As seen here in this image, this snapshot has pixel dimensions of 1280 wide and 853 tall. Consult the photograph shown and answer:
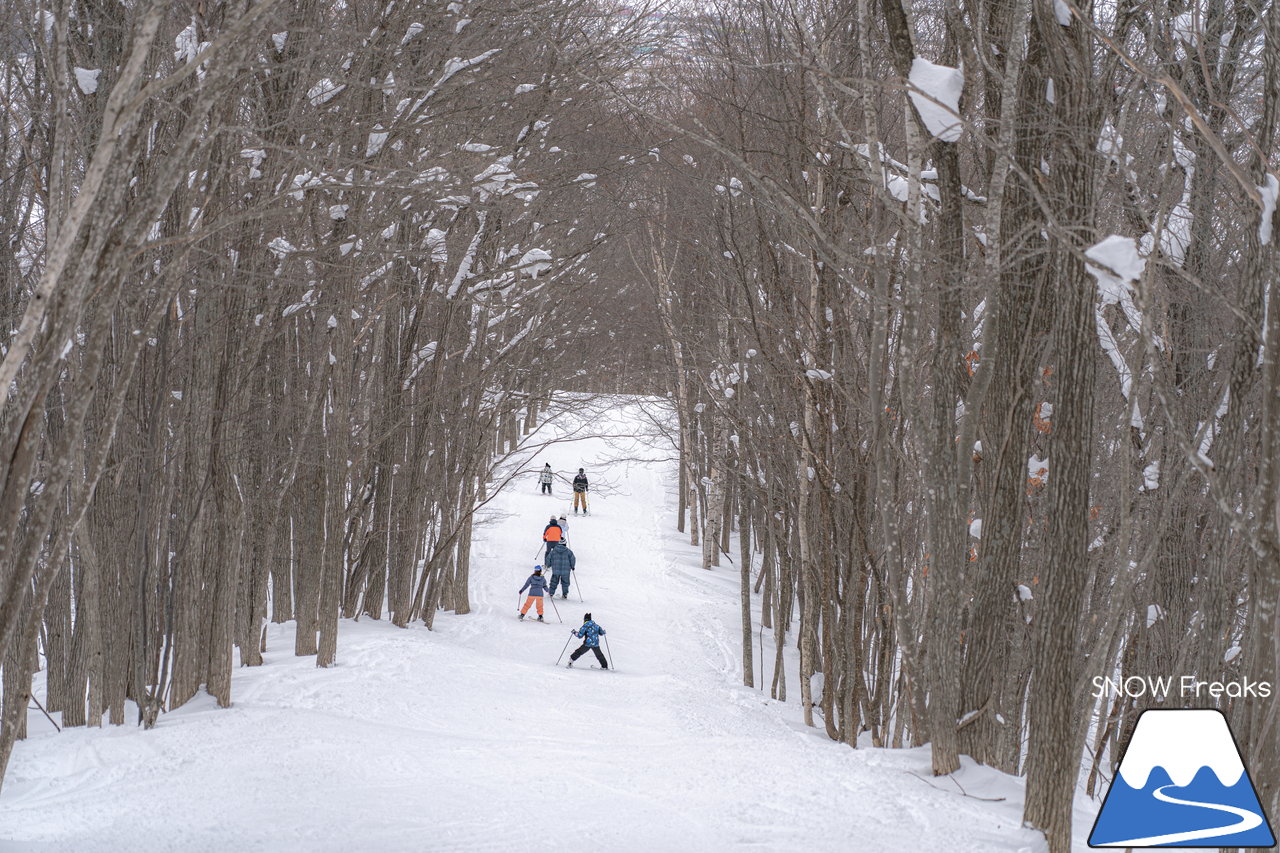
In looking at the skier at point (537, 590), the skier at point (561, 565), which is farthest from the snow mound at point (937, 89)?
the skier at point (561, 565)

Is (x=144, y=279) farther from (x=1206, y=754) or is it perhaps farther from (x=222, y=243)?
(x=1206, y=754)

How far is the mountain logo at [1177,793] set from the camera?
12.9 feet

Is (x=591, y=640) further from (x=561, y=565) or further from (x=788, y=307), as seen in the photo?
(x=788, y=307)

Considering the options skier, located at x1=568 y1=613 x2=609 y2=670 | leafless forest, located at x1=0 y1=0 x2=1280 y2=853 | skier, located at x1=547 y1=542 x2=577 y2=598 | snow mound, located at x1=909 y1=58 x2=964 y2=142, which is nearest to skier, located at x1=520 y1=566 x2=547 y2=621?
skier, located at x1=547 y1=542 x2=577 y2=598

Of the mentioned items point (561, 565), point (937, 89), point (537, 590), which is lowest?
point (537, 590)

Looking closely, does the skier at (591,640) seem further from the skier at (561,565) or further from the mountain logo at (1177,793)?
the mountain logo at (1177,793)

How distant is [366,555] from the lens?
15.7 m

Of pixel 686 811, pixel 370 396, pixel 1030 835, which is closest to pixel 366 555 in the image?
pixel 370 396

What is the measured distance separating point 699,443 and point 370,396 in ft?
46.7

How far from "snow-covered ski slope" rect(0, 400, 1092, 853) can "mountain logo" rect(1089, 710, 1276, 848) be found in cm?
142

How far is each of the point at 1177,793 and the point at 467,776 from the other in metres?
4.87

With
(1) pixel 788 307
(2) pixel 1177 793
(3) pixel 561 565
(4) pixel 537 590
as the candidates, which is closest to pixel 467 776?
(2) pixel 1177 793

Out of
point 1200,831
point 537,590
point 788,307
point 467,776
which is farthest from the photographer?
point 537,590

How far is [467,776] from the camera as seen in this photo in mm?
7414
